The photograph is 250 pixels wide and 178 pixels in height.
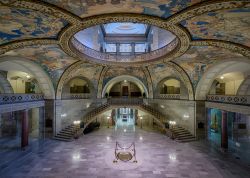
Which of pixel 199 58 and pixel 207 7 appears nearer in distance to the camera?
pixel 207 7

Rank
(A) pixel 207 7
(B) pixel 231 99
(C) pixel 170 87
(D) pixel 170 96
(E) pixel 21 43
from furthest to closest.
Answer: (C) pixel 170 87 < (D) pixel 170 96 < (B) pixel 231 99 < (E) pixel 21 43 < (A) pixel 207 7

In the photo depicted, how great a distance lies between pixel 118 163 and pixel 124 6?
954cm

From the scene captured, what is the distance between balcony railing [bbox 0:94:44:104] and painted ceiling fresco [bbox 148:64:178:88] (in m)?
12.3

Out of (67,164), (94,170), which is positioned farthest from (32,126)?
(94,170)

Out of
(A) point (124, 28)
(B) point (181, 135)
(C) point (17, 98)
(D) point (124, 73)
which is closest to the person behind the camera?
→ (C) point (17, 98)

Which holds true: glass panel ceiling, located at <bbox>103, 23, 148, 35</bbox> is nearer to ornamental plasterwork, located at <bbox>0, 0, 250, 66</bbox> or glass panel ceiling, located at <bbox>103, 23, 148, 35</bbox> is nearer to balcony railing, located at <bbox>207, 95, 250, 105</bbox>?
balcony railing, located at <bbox>207, 95, 250, 105</bbox>

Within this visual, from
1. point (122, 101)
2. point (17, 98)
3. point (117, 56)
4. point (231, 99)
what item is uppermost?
point (117, 56)

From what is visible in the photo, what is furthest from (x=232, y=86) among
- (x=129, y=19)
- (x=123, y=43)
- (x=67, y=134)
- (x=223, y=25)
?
(x=67, y=134)

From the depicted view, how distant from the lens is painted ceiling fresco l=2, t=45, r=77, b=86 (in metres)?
11.9

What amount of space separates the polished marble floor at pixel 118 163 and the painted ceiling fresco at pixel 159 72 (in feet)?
25.3

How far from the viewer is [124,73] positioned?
21859mm

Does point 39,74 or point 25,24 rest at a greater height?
point 25,24

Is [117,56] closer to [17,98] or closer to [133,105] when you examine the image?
[133,105]

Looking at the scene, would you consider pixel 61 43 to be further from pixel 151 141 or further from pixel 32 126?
pixel 32 126
